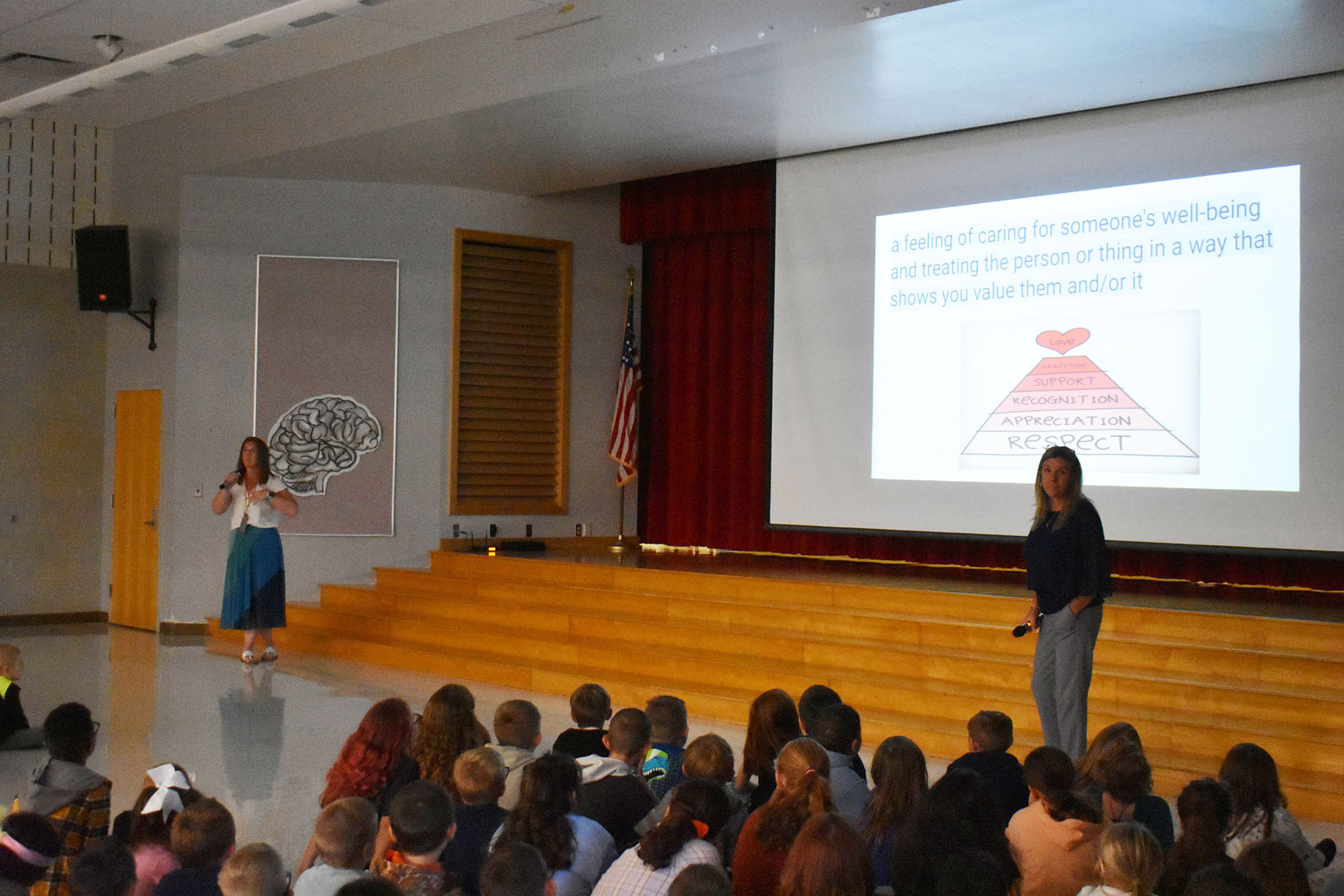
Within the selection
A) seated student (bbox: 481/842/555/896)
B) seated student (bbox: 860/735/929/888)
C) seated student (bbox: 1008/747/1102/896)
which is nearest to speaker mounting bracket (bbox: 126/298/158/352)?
seated student (bbox: 860/735/929/888)

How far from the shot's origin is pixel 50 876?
271 cm

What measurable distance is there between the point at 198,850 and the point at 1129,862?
5.45 feet

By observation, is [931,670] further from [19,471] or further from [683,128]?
[19,471]

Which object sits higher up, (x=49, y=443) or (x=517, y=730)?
(x=49, y=443)

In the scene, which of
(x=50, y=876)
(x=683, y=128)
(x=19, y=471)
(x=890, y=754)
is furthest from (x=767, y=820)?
(x=19, y=471)

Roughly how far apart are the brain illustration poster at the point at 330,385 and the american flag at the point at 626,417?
1690mm

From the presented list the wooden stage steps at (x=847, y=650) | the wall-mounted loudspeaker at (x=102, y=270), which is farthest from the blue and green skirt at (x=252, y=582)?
the wall-mounted loudspeaker at (x=102, y=270)

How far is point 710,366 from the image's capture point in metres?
10.2

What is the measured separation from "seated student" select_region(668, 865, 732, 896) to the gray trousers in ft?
9.47

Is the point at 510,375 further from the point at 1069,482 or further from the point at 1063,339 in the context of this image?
the point at 1069,482

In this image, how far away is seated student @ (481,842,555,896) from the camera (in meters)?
2.14

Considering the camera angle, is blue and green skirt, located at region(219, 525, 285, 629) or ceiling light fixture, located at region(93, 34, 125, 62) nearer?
ceiling light fixture, located at region(93, 34, 125, 62)

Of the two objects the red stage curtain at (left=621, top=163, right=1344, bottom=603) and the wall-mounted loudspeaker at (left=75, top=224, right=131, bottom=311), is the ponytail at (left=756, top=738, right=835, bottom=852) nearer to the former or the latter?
the red stage curtain at (left=621, top=163, right=1344, bottom=603)

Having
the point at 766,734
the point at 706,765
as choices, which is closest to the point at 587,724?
the point at 766,734
